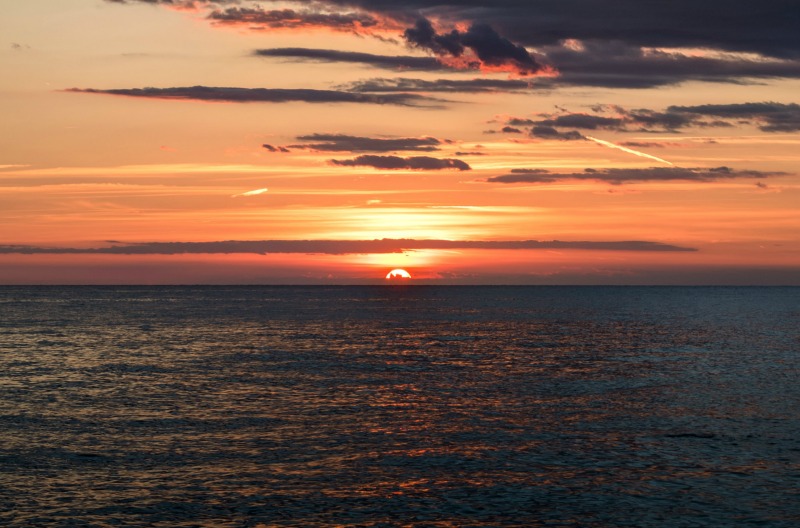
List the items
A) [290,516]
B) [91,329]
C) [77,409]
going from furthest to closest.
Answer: [91,329]
[77,409]
[290,516]

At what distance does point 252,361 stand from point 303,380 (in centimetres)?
1621

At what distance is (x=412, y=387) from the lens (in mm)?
60625

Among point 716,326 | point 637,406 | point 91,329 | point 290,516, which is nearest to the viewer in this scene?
point 290,516

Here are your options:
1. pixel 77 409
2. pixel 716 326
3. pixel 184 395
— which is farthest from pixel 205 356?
pixel 716 326

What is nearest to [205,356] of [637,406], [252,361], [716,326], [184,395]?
[252,361]

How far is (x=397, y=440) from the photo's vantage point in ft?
135

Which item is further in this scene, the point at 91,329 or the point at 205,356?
the point at 91,329

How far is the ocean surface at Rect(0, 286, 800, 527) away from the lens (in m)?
29.5

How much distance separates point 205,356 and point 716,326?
90.7m

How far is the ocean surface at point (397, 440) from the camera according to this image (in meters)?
29.5

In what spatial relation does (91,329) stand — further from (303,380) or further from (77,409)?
(77,409)

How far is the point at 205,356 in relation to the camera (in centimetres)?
8419

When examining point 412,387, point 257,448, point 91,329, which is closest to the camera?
point 257,448

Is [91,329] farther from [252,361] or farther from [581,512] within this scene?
[581,512]
